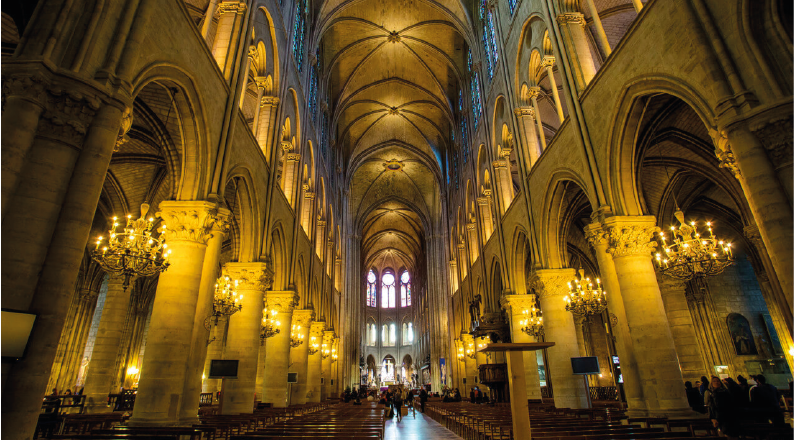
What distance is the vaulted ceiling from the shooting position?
76.9 feet

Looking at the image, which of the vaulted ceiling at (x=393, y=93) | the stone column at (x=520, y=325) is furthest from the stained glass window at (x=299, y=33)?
the stone column at (x=520, y=325)

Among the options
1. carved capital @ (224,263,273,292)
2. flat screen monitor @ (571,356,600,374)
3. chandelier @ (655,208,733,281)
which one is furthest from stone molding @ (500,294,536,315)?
carved capital @ (224,263,273,292)

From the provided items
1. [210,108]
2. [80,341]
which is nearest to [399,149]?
[80,341]

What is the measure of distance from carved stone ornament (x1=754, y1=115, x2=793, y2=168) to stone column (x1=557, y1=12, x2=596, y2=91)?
579cm

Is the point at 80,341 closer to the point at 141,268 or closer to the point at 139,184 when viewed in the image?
the point at 139,184

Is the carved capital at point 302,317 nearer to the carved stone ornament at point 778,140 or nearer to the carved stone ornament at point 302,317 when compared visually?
the carved stone ornament at point 302,317

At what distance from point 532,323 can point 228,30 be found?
12.7 m

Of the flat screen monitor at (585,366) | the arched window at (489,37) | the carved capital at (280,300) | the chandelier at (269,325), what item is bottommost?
the flat screen monitor at (585,366)

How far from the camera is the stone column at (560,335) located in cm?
1219

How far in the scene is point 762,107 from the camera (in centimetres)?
527

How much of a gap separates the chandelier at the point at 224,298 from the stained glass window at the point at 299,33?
10.7 m

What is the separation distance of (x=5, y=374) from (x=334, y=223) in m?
24.7

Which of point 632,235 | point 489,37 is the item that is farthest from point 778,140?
point 489,37

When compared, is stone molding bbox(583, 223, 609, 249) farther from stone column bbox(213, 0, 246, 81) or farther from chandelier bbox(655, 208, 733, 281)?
stone column bbox(213, 0, 246, 81)
